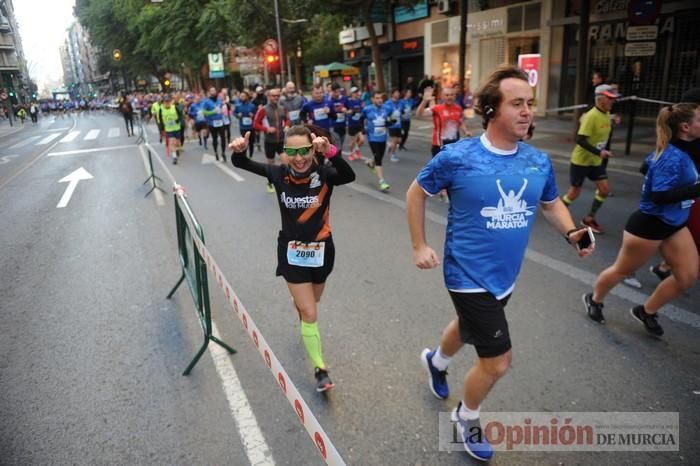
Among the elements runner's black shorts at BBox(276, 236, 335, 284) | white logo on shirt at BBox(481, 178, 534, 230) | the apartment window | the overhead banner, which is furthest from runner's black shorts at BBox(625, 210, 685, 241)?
the overhead banner

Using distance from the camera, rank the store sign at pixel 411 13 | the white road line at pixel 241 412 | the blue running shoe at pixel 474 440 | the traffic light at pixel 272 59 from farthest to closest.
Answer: the store sign at pixel 411 13 < the traffic light at pixel 272 59 < the white road line at pixel 241 412 < the blue running shoe at pixel 474 440

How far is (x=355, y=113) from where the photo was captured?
533 inches

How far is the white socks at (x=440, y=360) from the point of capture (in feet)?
10.7

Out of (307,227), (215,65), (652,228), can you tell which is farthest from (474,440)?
(215,65)

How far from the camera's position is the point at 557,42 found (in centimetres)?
2117

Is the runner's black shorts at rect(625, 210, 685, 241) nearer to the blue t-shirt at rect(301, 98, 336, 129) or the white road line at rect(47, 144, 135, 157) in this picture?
the blue t-shirt at rect(301, 98, 336, 129)

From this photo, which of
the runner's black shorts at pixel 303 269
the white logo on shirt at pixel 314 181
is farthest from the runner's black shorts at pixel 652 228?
the white logo on shirt at pixel 314 181

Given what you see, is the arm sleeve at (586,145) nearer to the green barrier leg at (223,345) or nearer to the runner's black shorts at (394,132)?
the green barrier leg at (223,345)

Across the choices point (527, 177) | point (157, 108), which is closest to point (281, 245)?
point (527, 177)

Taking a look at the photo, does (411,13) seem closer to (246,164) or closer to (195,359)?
(246,164)

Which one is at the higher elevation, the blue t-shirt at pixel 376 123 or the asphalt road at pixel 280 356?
the blue t-shirt at pixel 376 123

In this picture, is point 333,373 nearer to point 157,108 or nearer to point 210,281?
point 210,281

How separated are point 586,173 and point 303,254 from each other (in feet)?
15.9

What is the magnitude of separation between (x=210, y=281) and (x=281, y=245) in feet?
7.83
